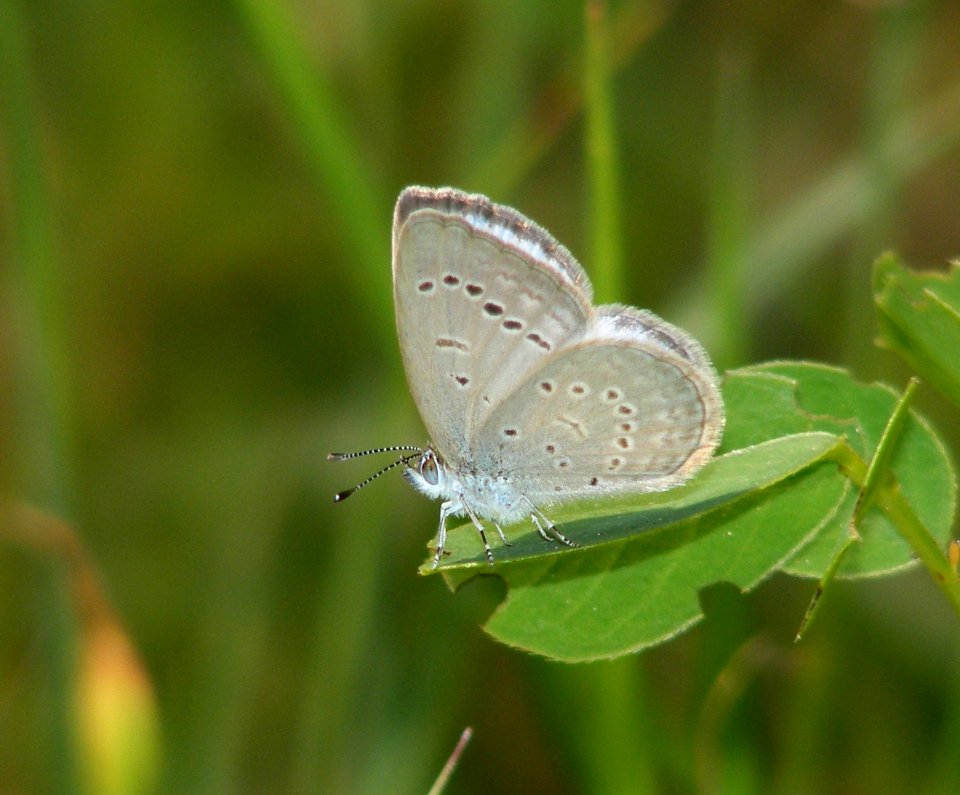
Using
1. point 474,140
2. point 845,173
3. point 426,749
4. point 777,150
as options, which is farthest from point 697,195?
point 426,749

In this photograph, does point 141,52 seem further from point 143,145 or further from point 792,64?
point 792,64

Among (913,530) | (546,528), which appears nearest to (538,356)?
(546,528)

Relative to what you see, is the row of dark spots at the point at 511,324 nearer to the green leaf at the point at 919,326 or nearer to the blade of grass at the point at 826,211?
the green leaf at the point at 919,326

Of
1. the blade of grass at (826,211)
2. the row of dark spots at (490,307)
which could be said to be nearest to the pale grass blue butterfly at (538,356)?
the row of dark spots at (490,307)

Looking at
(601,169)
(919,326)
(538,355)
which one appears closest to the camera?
(919,326)

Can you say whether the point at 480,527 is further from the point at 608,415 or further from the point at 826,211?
the point at 826,211

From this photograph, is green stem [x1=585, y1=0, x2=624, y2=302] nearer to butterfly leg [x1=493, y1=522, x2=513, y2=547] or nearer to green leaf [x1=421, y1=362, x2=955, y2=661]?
butterfly leg [x1=493, y1=522, x2=513, y2=547]
